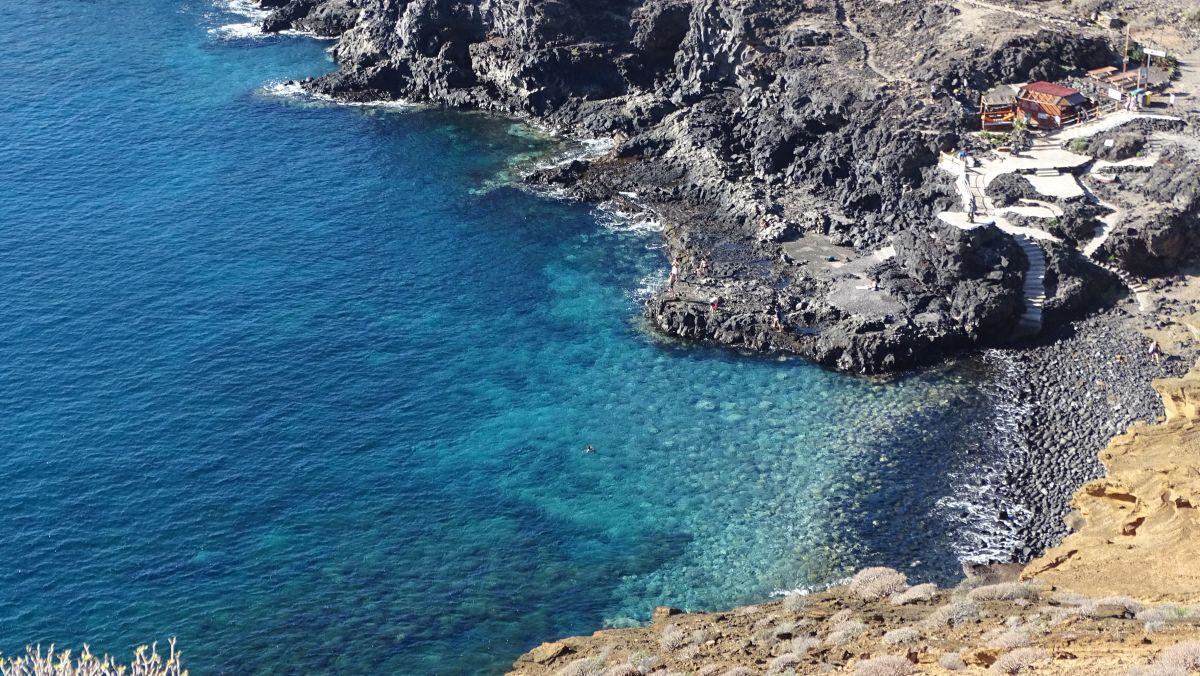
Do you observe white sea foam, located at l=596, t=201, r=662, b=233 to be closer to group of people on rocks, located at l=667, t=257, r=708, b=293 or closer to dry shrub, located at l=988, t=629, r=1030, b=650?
group of people on rocks, located at l=667, t=257, r=708, b=293

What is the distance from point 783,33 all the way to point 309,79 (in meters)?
48.9

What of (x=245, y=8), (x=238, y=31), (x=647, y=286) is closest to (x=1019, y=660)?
(x=647, y=286)

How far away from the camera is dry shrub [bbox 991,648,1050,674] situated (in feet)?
129

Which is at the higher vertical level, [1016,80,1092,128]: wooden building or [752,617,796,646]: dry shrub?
[1016,80,1092,128]: wooden building

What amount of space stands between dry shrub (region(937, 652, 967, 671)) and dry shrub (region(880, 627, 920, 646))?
293 centimetres

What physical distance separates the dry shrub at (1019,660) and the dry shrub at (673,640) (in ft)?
51.5

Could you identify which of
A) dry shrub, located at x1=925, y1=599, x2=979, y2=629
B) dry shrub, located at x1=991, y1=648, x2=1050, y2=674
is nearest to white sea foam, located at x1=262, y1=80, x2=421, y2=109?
dry shrub, located at x1=925, y1=599, x2=979, y2=629

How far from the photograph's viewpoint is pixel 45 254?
91688 mm

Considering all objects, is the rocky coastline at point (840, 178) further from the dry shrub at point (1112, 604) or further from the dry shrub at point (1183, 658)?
the dry shrub at point (1183, 658)

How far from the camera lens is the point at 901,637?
44969mm

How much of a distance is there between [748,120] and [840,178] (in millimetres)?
11500

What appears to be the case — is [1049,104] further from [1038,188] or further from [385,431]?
[385,431]

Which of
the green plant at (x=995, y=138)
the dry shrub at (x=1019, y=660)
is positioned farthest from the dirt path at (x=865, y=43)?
the dry shrub at (x=1019, y=660)

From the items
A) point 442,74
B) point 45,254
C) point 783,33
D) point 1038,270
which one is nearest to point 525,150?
point 442,74
